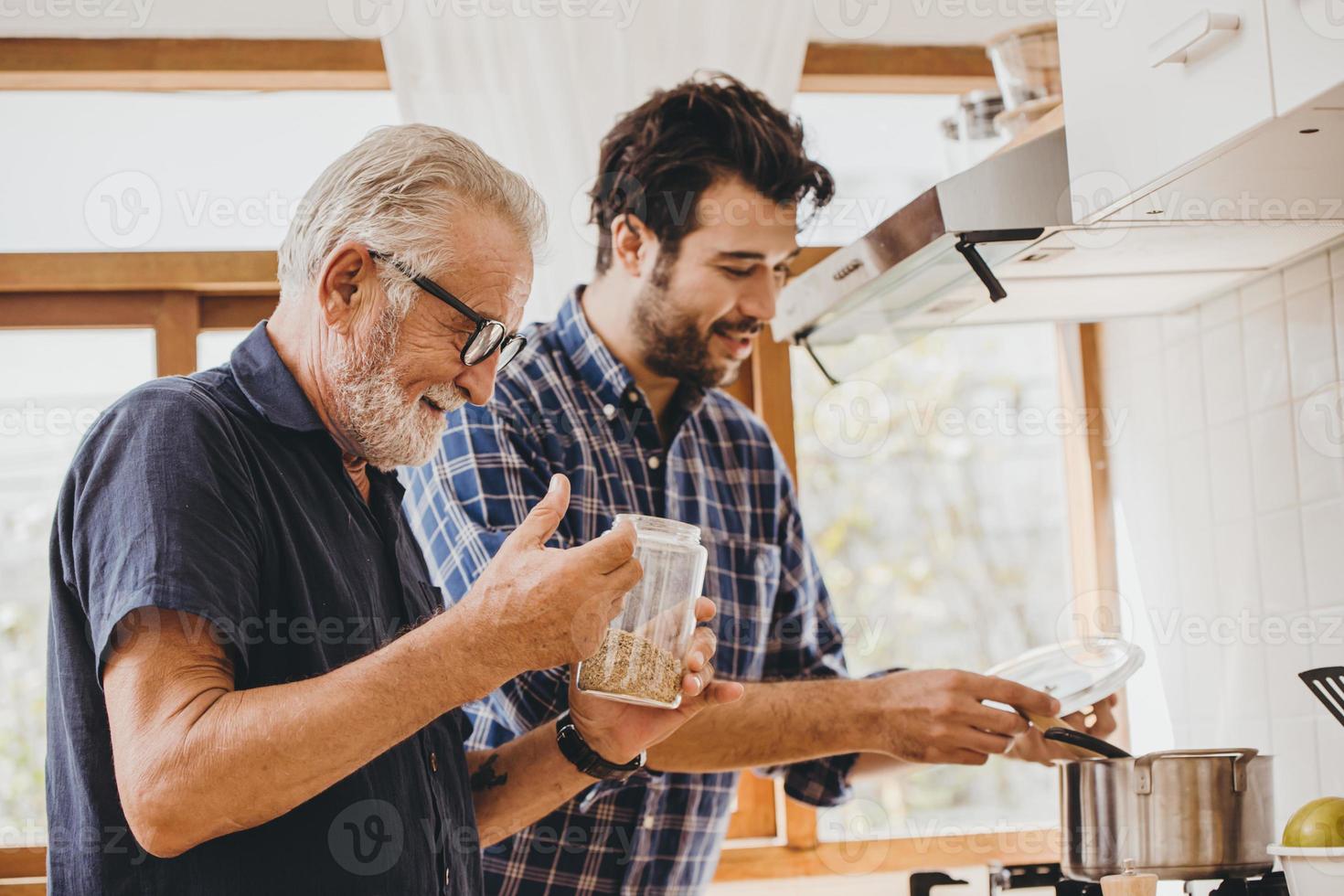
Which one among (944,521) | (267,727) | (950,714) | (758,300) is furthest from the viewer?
(944,521)

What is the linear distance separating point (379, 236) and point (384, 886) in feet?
1.88

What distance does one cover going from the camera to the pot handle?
151cm

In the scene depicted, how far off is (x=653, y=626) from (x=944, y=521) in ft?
6.63

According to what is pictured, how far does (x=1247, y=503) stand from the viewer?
6.84ft

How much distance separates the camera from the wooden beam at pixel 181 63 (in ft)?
8.11

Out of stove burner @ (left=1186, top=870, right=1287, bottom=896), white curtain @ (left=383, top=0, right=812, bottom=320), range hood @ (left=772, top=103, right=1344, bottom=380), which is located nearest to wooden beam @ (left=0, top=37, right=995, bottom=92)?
white curtain @ (left=383, top=0, right=812, bottom=320)

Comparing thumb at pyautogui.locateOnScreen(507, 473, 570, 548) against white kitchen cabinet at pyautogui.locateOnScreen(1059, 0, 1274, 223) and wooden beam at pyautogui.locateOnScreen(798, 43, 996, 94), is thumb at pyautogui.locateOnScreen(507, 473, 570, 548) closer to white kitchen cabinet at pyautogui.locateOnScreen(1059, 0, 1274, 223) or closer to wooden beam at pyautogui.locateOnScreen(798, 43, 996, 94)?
white kitchen cabinet at pyautogui.locateOnScreen(1059, 0, 1274, 223)

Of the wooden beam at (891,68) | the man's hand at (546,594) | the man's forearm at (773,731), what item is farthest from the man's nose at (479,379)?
the wooden beam at (891,68)

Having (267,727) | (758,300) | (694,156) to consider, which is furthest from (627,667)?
(694,156)

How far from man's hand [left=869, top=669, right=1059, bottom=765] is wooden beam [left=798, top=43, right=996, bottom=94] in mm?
1394

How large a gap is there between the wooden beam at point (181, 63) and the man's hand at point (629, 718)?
5.01 ft

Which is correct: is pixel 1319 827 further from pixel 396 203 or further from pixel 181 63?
pixel 181 63

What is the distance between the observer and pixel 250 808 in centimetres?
102

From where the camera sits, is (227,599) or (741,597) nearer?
(227,599)
